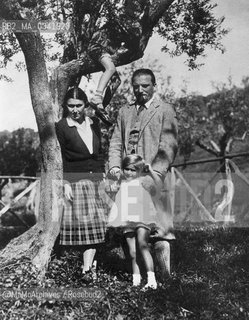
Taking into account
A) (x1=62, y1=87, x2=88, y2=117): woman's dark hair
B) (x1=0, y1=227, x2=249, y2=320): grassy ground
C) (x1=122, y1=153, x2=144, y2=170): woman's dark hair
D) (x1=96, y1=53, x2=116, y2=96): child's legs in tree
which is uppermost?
(x1=96, y1=53, x2=116, y2=96): child's legs in tree

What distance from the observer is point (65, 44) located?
5.54m

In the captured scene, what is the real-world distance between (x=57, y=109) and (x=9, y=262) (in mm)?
1740

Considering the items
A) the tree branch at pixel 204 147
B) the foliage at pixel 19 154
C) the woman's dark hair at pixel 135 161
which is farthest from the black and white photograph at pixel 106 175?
the tree branch at pixel 204 147

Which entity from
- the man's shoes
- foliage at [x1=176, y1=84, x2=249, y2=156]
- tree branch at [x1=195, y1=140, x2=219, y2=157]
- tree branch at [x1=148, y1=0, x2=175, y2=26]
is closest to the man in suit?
the man's shoes

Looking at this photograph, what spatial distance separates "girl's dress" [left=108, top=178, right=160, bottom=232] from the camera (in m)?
4.32

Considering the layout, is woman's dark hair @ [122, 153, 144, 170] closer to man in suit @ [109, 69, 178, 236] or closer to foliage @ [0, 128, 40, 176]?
man in suit @ [109, 69, 178, 236]

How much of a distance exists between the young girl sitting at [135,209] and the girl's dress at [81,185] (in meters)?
0.36

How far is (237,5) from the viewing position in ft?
16.3

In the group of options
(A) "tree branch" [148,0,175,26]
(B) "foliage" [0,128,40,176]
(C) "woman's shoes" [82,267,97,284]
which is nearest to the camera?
(C) "woman's shoes" [82,267,97,284]

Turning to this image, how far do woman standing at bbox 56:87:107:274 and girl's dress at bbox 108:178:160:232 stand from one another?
40 cm

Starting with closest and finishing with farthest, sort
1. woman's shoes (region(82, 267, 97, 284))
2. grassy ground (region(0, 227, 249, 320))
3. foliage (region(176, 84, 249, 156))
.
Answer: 1. grassy ground (region(0, 227, 249, 320))
2. woman's shoes (region(82, 267, 97, 284))
3. foliage (region(176, 84, 249, 156))

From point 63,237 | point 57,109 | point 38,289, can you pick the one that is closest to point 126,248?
point 63,237

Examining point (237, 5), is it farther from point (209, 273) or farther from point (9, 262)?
point (9, 262)

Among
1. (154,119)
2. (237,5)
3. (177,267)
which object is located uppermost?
(237,5)
